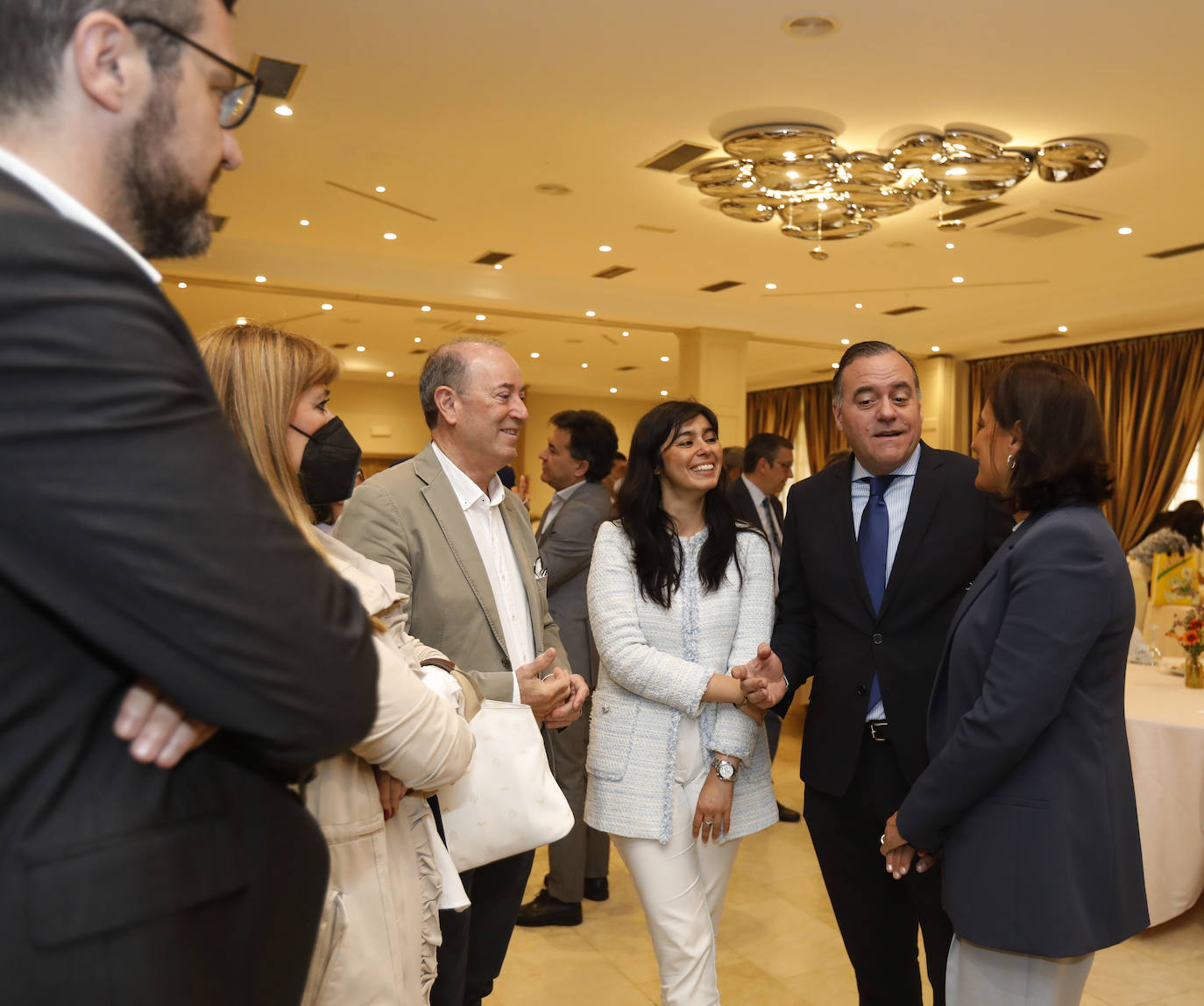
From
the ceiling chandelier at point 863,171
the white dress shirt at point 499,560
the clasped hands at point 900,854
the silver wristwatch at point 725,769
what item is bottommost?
the clasped hands at point 900,854

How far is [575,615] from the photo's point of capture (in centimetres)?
399

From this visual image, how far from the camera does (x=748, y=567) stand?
2604 millimetres

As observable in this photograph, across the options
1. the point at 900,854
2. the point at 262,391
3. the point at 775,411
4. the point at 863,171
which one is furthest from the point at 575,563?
the point at 775,411

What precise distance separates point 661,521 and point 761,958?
1.77m

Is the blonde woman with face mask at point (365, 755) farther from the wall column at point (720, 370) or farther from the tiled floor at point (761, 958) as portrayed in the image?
the wall column at point (720, 370)

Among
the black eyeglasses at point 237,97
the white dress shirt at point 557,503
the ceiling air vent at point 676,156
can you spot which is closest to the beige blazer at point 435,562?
the black eyeglasses at point 237,97

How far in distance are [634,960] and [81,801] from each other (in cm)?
306

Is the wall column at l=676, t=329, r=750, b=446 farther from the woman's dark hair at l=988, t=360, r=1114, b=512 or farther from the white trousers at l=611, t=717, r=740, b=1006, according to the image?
the woman's dark hair at l=988, t=360, r=1114, b=512

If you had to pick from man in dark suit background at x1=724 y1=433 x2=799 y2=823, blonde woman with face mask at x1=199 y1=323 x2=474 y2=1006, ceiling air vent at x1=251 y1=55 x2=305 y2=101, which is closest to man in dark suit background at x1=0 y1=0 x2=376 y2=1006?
blonde woman with face mask at x1=199 y1=323 x2=474 y2=1006

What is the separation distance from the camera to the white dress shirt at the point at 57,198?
74cm

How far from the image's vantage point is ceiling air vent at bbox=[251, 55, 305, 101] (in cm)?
538

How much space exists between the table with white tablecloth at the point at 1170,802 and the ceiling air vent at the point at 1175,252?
22.3 ft

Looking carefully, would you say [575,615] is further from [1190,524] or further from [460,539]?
[1190,524]

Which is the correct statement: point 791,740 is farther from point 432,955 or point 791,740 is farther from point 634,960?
point 432,955
